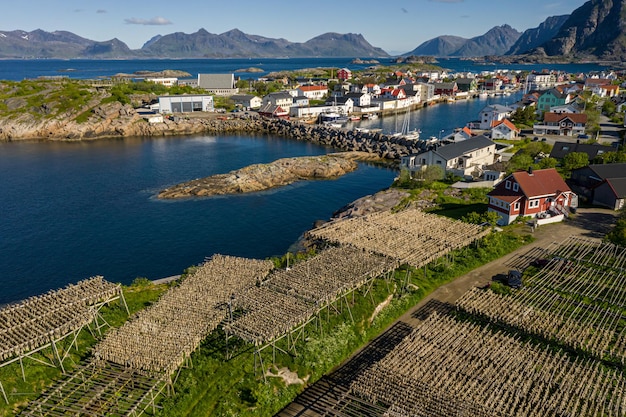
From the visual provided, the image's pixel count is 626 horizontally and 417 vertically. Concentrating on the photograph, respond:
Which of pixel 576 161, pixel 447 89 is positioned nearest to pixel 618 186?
pixel 576 161

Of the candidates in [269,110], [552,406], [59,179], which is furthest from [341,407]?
[269,110]

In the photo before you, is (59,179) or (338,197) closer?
(338,197)

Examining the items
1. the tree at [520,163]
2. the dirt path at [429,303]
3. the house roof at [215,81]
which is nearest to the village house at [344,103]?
the house roof at [215,81]

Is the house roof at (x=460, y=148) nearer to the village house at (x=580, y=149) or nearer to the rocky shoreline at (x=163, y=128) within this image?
the village house at (x=580, y=149)

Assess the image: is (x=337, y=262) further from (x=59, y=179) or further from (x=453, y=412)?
(x=59, y=179)

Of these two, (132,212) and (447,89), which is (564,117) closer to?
(132,212)

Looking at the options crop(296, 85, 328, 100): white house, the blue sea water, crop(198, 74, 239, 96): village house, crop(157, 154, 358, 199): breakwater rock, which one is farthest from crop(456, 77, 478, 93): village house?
crop(157, 154, 358, 199): breakwater rock

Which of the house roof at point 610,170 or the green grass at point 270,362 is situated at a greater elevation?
the house roof at point 610,170
